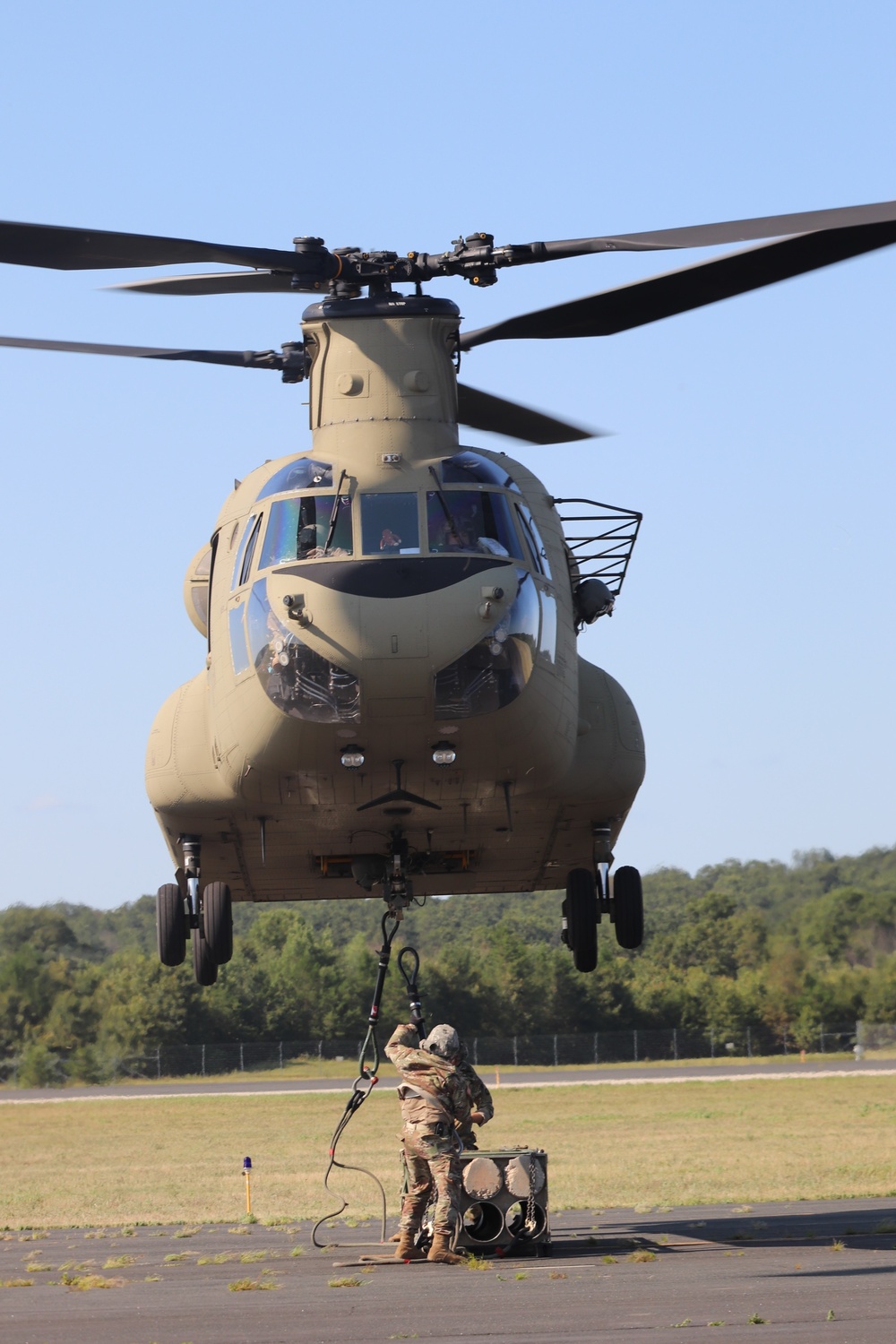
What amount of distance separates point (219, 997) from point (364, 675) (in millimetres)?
63188

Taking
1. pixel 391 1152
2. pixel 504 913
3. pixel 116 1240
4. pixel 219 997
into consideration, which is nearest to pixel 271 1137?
Answer: pixel 391 1152

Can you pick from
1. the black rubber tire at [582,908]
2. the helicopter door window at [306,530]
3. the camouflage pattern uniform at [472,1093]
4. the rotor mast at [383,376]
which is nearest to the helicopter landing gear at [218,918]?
the camouflage pattern uniform at [472,1093]

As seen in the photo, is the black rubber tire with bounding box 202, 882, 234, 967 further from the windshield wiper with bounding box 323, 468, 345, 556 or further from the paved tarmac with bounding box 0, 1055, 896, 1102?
the paved tarmac with bounding box 0, 1055, 896, 1102

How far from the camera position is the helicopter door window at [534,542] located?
14273 mm

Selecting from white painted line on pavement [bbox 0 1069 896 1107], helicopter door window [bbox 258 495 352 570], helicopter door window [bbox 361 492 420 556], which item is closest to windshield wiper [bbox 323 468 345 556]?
helicopter door window [bbox 258 495 352 570]

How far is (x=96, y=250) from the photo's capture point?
13172 mm

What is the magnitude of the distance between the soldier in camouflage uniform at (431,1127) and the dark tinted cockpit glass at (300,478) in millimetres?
4529

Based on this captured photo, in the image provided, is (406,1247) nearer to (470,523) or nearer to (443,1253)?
(443,1253)

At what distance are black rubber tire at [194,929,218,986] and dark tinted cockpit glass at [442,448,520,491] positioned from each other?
5417mm

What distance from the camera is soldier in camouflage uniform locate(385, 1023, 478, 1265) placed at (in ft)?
42.8

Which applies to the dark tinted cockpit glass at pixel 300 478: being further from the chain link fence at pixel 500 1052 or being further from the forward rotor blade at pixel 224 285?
the chain link fence at pixel 500 1052

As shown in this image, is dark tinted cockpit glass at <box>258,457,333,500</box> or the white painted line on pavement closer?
dark tinted cockpit glass at <box>258,457,333,500</box>

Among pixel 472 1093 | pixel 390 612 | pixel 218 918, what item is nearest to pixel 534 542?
pixel 390 612

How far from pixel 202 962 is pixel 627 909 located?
4264mm
